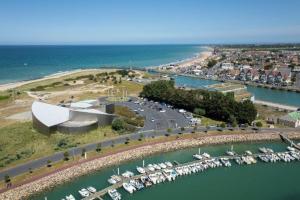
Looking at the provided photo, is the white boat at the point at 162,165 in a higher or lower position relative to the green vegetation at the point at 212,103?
lower

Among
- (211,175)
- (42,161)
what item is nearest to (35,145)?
(42,161)

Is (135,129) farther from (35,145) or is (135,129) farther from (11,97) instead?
(11,97)

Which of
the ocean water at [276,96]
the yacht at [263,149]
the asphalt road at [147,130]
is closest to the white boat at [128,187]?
the asphalt road at [147,130]

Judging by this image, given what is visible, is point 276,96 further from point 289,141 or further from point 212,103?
point 289,141

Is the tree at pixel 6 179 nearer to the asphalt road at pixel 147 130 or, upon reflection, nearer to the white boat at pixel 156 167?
the asphalt road at pixel 147 130

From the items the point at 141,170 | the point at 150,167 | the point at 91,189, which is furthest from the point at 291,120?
the point at 91,189

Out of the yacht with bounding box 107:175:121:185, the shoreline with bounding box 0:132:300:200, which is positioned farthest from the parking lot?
the yacht with bounding box 107:175:121:185
